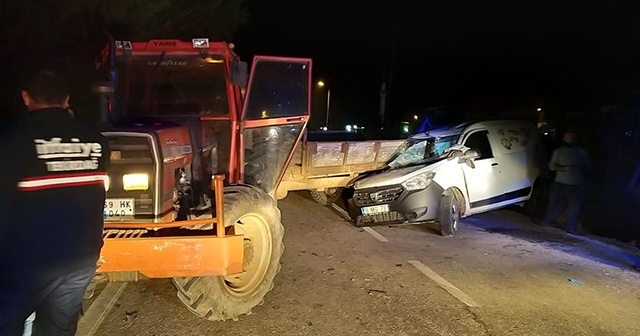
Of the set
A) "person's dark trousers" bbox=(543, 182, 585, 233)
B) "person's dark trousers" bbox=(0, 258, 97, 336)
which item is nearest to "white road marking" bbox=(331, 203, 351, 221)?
"person's dark trousers" bbox=(543, 182, 585, 233)

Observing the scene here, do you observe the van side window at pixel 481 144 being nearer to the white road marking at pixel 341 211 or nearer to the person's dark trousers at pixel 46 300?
the white road marking at pixel 341 211

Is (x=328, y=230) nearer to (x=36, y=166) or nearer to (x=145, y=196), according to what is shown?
(x=145, y=196)

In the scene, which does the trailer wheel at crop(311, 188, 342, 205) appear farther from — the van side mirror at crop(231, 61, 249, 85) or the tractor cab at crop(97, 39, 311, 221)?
the van side mirror at crop(231, 61, 249, 85)

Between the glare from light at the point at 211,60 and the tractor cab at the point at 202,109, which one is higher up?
the glare from light at the point at 211,60

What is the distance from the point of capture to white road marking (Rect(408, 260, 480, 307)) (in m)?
5.92

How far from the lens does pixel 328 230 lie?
9391 millimetres

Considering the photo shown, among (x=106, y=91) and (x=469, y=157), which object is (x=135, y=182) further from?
(x=469, y=157)

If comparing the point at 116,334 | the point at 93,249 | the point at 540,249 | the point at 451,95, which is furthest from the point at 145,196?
the point at 451,95

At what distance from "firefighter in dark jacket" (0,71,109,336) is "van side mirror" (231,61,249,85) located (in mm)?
2765

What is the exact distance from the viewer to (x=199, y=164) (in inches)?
238

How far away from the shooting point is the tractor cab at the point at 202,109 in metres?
5.59

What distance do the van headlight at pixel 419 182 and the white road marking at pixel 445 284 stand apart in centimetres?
166

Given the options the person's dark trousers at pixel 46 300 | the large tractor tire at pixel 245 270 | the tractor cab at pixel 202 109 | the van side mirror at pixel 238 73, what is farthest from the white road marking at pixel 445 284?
the person's dark trousers at pixel 46 300

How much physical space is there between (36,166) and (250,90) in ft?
12.4
